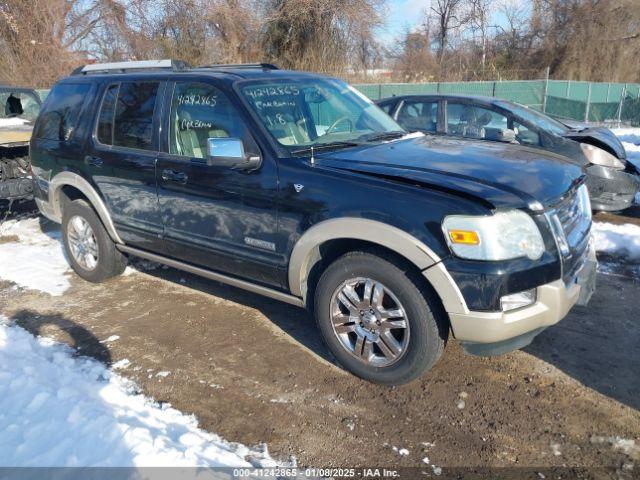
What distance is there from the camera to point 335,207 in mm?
3271

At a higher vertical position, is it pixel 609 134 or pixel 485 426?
pixel 609 134

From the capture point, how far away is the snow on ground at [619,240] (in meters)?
5.66

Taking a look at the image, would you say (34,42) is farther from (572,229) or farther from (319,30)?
(572,229)

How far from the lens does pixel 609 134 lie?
7484 mm

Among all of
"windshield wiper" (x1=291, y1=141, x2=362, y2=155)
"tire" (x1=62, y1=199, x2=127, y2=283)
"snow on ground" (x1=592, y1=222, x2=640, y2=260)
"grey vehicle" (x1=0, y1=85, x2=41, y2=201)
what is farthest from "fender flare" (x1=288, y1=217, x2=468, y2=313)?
"grey vehicle" (x1=0, y1=85, x2=41, y2=201)

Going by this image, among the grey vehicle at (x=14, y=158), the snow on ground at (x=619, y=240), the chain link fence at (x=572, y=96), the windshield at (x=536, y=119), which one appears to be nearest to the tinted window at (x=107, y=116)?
the grey vehicle at (x=14, y=158)

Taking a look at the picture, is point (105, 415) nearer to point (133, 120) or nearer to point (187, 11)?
point (133, 120)

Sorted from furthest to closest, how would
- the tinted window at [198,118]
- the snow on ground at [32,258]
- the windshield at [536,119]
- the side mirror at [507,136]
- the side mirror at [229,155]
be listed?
the windshield at [536,119] → the side mirror at [507,136] → the snow on ground at [32,258] → the tinted window at [198,118] → the side mirror at [229,155]

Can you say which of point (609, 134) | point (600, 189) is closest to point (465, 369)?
point (600, 189)

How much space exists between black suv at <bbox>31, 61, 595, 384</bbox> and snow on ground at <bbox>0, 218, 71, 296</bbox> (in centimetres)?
88

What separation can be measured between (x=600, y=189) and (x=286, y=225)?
4.94 metres

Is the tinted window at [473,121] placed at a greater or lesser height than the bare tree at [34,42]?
lesser

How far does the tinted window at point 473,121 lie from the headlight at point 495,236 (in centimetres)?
436

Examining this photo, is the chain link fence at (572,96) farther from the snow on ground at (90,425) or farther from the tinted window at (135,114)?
the snow on ground at (90,425)
